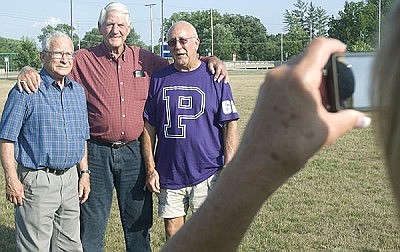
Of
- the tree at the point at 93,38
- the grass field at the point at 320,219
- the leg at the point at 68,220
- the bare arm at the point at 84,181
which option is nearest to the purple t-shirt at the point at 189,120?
the bare arm at the point at 84,181

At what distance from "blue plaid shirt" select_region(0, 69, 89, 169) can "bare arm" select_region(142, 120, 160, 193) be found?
0.58m

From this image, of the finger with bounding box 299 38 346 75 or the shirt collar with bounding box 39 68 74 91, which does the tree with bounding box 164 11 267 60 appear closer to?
Answer: the shirt collar with bounding box 39 68 74 91

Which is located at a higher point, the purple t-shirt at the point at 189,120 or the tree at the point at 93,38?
the tree at the point at 93,38

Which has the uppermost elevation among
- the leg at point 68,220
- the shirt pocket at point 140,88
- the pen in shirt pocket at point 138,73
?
the pen in shirt pocket at point 138,73

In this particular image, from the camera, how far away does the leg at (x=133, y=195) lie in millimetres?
5180

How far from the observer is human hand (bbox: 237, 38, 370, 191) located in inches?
29.1

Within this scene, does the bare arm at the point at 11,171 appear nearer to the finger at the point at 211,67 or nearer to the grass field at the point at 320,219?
the grass field at the point at 320,219

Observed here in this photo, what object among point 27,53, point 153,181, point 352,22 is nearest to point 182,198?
point 153,181

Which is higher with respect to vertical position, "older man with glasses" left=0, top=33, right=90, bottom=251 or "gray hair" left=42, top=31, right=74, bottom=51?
"gray hair" left=42, top=31, right=74, bottom=51

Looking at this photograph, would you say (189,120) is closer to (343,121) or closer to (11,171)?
(11,171)

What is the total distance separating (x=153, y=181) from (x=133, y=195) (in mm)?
274

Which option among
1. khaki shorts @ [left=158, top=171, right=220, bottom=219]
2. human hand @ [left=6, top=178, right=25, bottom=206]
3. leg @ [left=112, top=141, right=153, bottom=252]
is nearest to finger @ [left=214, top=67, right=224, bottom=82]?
khaki shorts @ [left=158, top=171, right=220, bottom=219]

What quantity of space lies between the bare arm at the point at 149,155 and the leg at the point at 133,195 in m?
0.10

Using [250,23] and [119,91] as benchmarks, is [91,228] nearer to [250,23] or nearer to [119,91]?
[119,91]
